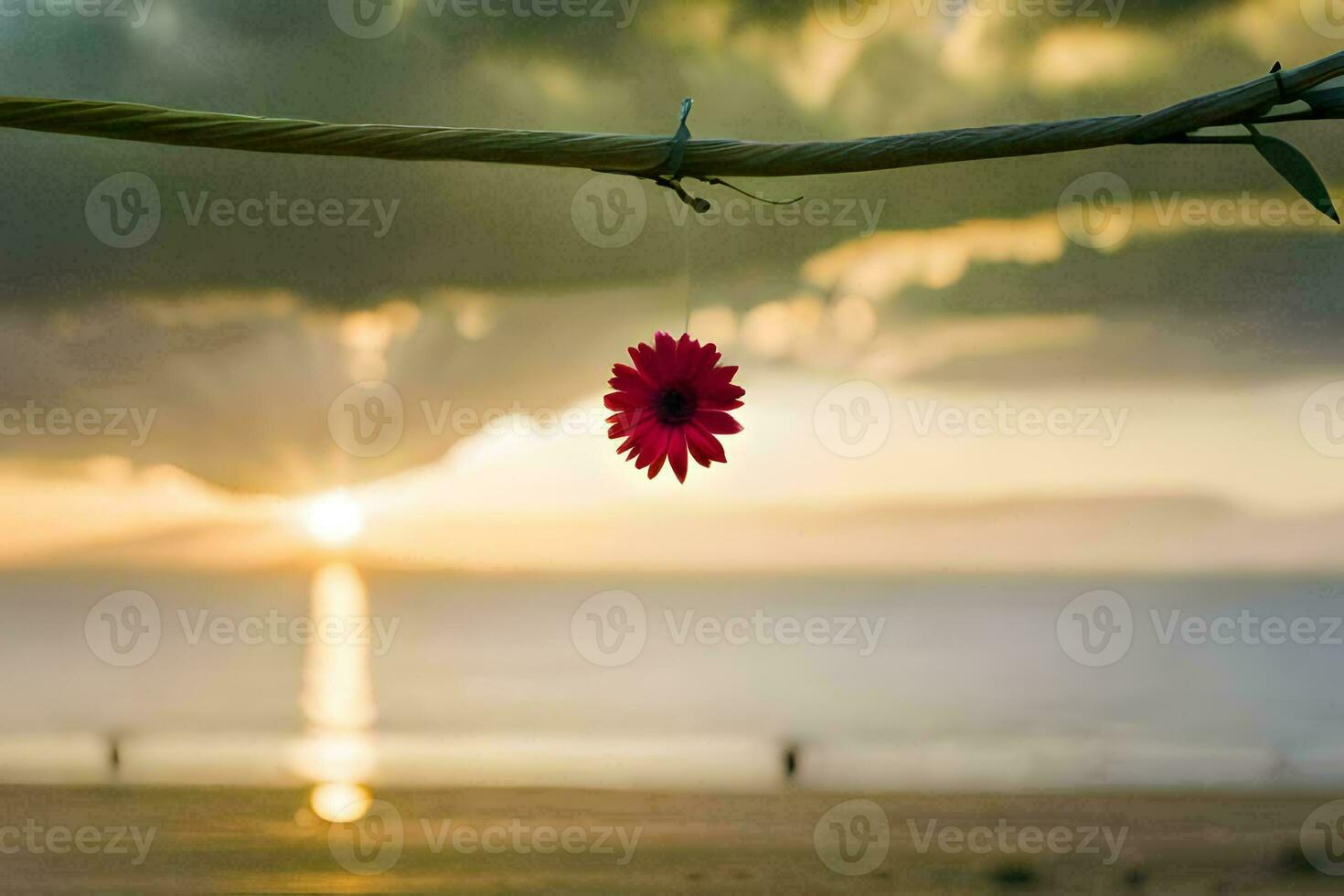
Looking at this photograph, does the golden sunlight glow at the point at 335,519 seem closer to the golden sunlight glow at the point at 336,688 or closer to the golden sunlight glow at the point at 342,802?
the golden sunlight glow at the point at 336,688

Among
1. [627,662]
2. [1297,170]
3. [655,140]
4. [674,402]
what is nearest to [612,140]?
[655,140]

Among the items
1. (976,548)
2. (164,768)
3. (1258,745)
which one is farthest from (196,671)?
(1258,745)

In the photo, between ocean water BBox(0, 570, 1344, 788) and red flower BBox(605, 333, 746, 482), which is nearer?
red flower BBox(605, 333, 746, 482)

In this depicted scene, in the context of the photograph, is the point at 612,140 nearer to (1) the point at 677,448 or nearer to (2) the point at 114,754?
(1) the point at 677,448

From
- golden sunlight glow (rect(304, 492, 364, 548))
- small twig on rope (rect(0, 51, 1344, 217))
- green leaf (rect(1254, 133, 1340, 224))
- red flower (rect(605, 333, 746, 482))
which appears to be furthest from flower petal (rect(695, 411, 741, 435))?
golden sunlight glow (rect(304, 492, 364, 548))

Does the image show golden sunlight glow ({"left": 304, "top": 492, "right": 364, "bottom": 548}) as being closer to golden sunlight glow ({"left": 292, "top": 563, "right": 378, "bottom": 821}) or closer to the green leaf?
golden sunlight glow ({"left": 292, "top": 563, "right": 378, "bottom": 821})

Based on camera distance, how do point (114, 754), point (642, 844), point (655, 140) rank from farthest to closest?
1. point (114, 754)
2. point (642, 844)
3. point (655, 140)
